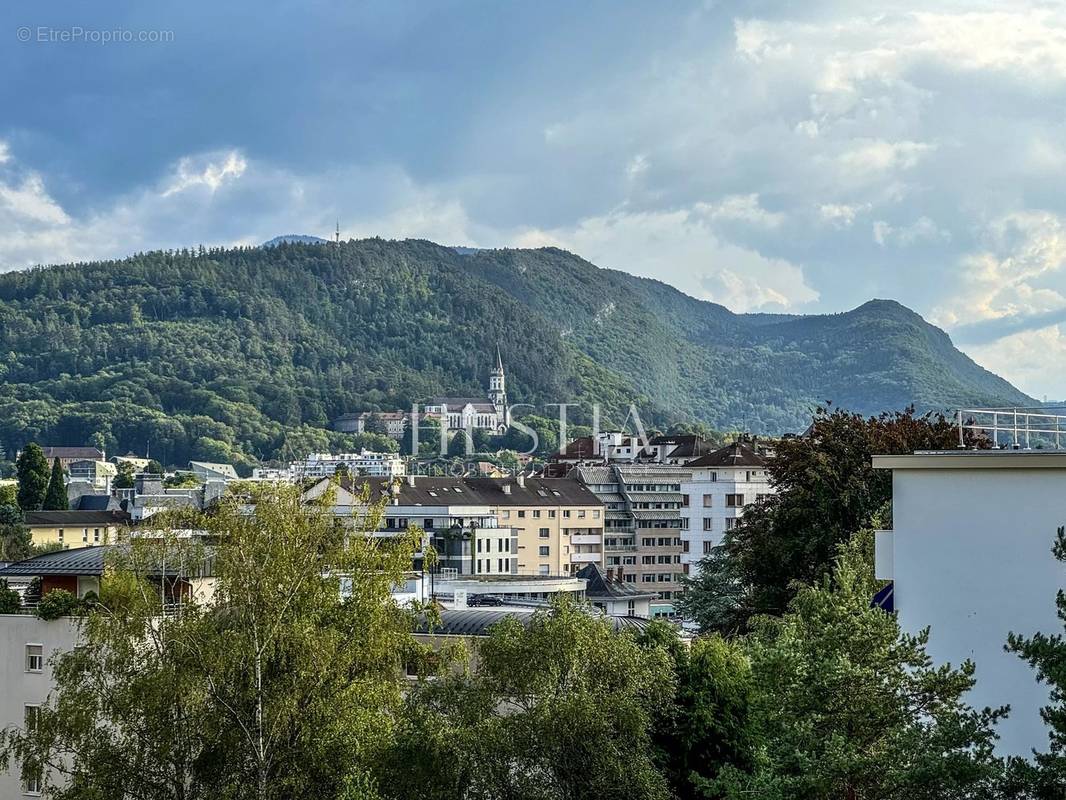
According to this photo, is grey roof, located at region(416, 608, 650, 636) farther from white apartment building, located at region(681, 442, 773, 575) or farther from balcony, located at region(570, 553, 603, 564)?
balcony, located at region(570, 553, 603, 564)

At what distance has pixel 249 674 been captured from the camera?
27.7 meters

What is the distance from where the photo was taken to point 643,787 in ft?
82.5

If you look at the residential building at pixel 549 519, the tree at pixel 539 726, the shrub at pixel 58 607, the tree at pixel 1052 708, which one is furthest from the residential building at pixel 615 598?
the tree at pixel 1052 708

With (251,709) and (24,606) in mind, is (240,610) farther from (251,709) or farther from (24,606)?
(24,606)

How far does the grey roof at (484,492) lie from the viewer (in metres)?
120

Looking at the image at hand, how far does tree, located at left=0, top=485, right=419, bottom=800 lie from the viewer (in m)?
27.2

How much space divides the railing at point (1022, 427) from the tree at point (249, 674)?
1203 centimetres

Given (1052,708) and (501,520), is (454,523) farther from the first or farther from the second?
(1052,708)

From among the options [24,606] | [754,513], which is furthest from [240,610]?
[754,513]

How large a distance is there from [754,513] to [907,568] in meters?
27.8

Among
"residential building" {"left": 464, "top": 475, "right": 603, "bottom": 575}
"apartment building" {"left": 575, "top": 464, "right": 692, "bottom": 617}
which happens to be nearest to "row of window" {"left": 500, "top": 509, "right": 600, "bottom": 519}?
"residential building" {"left": 464, "top": 475, "right": 603, "bottom": 575}

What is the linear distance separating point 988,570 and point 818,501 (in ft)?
81.0

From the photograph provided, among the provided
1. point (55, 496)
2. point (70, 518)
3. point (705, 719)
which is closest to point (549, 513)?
point (70, 518)

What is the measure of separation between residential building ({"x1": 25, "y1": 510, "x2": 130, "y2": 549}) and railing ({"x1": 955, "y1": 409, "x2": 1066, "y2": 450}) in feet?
363
